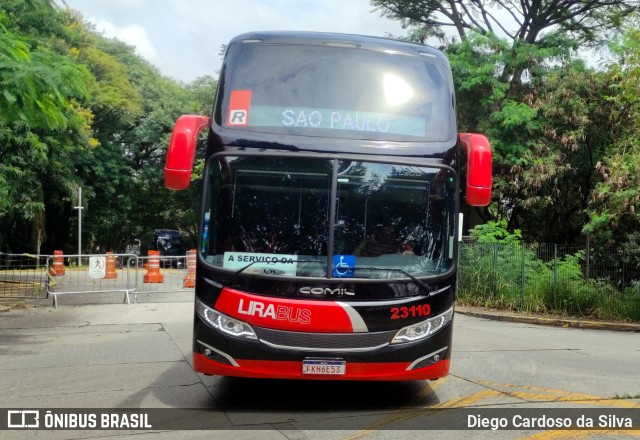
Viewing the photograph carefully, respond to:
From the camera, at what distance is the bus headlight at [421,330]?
269 inches

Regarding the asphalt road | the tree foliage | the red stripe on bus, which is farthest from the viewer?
the tree foliage

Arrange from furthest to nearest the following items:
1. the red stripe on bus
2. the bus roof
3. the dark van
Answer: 1. the dark van
2. the bus roof
3. the red stripe on bus

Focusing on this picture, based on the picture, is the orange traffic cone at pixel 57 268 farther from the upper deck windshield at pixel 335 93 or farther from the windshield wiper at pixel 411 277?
the windshield wiper at pixel 411 277

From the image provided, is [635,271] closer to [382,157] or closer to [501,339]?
[501,339]

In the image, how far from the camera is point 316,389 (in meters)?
8.26

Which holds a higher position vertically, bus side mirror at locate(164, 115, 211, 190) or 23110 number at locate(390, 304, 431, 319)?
bus side mirror at locate(164, 115, 211, 190)

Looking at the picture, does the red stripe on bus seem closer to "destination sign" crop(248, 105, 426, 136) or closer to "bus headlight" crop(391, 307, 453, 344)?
"bus headlight" crop(391, 307, 453, 344)

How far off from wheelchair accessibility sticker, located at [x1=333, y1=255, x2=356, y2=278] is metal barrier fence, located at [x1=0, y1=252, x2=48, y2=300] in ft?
44.3

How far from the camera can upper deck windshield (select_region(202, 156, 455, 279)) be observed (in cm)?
686

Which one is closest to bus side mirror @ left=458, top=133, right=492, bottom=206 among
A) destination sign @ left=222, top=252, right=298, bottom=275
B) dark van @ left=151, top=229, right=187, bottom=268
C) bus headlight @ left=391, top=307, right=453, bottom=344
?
bus headlight @ left=391, top=307, right=453, bottom=344

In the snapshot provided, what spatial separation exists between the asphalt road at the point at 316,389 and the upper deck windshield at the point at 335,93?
2.83 meters

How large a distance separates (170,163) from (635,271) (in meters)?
13.5

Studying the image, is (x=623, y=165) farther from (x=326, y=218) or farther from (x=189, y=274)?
(x=326, y=218)

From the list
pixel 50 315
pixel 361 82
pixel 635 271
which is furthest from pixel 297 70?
pixel 635 271
